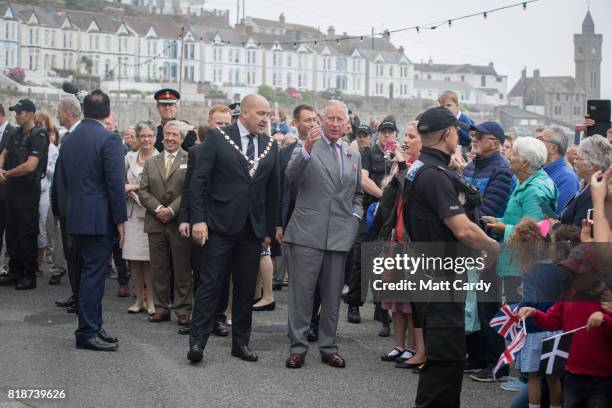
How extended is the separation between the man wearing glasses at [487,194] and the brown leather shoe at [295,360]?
149cm

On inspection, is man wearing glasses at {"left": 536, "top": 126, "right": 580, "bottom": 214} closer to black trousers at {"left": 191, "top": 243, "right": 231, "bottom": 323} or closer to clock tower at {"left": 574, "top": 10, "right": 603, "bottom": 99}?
black trousers at {"left": 191, "top": 243, "right": 231, "bottom": 323}

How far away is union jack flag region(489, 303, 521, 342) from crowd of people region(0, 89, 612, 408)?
155 millimetres

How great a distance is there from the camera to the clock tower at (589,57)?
176 m

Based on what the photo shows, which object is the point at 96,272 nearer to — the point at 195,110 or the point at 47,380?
the point at 47,380

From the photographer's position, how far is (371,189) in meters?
9.95

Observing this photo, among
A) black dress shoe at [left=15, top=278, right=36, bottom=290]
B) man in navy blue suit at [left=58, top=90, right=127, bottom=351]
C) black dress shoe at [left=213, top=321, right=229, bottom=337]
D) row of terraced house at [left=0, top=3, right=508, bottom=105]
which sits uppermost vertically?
row of terraced house at [left=0, top=3, right=508, bottom=105]

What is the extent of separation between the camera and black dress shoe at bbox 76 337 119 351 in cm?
904

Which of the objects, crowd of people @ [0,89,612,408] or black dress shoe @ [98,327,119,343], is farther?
black dress shoe @ [98,327,119,343]

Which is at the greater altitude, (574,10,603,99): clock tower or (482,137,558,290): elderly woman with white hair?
(574,10,603,99): clock tower

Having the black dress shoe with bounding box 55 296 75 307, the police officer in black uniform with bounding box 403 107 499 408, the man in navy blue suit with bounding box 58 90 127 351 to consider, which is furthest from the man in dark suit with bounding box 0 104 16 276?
the police officer in black uniform with bounding box 403 107 499 408

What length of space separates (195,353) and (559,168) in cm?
390

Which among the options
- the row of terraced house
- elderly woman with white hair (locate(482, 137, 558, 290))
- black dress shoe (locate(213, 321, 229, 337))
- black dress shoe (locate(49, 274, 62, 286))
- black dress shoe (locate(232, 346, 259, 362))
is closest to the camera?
elderly woman with white hair (locate(482, 137, 558, 290))

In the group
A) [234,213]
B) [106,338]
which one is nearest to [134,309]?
[106,338]

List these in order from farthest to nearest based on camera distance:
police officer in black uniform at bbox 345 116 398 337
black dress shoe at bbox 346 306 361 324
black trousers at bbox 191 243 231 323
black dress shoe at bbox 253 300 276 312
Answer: black dress shoe at bbox 253 300 276 312, black dress shoe at bbox 346 306 361 324, black trousers at bbox 191 243 231 323, police officer in black uniform at bbox 345 116 398 337
